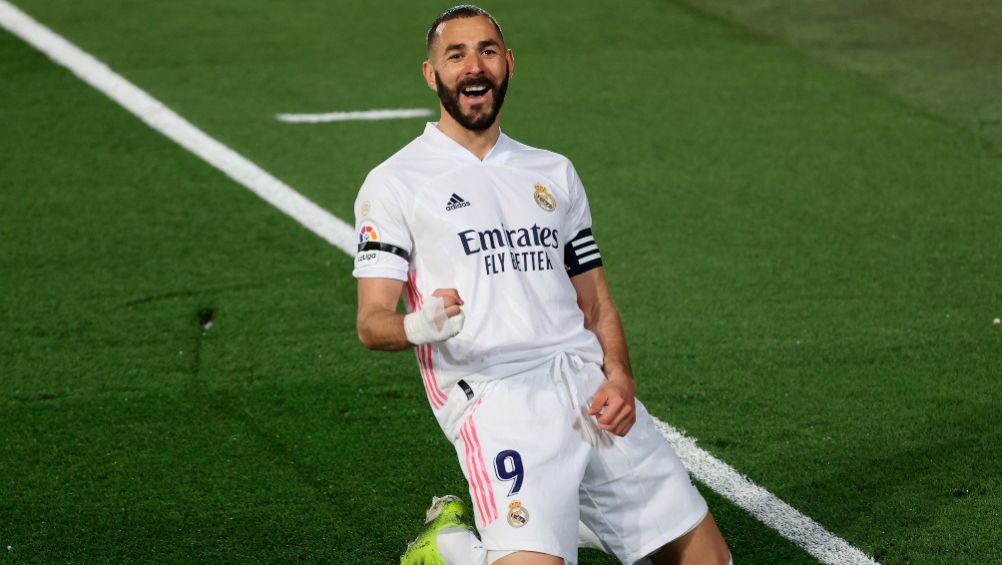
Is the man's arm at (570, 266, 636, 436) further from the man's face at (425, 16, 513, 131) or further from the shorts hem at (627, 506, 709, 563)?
the man's face at (425, 16, 513, 131)

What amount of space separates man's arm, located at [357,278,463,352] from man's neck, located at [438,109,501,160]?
47 cm

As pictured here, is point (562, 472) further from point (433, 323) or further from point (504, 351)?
point (433, 323)

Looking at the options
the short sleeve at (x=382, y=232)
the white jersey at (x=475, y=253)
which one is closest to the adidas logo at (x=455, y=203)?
the white jersey at (x=475, y=253)

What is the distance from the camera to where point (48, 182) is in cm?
866

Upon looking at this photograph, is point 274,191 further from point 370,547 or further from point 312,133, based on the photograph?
point 370,547

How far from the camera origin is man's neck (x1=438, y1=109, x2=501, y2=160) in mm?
4457

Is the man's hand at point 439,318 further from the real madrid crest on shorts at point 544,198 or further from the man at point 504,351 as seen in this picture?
the real madrid crest on shorts at point 544,198

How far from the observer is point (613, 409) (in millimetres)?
4168

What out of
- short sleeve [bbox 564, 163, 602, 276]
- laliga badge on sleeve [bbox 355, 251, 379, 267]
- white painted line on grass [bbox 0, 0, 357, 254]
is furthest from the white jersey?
white painted line on grass [bbox 0, 0, 357, 254]

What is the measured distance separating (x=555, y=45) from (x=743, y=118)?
2103mm

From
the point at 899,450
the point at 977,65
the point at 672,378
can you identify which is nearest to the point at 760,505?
the point at 899,450

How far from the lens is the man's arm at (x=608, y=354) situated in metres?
4.18

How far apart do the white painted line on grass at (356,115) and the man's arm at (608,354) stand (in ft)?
17.5

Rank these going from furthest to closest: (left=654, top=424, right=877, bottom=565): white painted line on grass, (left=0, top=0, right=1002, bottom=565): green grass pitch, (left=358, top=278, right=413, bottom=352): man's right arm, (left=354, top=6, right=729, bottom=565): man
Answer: (left=0, top=0, right=1002, bottom=565): green grass pitch, (left=654, top=424, right=877, bottom=565): white painted line on grass, (left=354, top=6, right=729, bottom=565): man, (left=358, top=278, right=413, bottom=352): man's right arm
